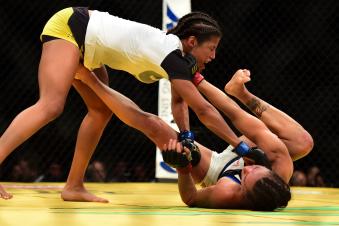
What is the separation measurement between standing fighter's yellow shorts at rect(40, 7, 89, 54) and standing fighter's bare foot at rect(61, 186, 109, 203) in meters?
0.61

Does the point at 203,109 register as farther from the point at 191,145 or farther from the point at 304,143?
the point at 304,143

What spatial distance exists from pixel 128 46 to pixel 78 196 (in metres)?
0.70

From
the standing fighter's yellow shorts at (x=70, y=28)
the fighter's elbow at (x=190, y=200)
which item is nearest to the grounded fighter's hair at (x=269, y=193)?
the fighter's elbow at (x=190, y=200)

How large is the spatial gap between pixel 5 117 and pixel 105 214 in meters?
3.09

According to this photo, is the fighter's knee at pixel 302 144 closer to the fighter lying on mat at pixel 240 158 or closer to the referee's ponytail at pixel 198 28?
the fighter lying on mat at pixel 240 158

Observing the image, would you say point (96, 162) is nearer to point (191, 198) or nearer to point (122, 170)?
point (122, 170)

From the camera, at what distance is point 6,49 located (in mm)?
5152

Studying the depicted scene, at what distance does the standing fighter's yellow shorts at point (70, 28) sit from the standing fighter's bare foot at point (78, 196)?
0.61 meters

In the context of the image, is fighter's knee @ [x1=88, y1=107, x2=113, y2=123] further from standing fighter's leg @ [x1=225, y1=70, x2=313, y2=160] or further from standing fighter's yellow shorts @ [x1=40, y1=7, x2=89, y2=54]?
standing fighter's leg @ [x1=225, y1=70, x2=313, y2=160]

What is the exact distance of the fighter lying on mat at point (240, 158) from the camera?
241cm

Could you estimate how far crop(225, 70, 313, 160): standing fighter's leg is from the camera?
322 centimetres

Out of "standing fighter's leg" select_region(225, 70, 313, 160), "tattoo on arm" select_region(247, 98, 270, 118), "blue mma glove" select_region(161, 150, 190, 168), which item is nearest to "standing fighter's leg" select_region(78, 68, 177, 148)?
"blue mma glove" select_region(161, 150, 190, 168)

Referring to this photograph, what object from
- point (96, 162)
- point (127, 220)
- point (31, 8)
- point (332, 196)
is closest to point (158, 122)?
point (127, 220)

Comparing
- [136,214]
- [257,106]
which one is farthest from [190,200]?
[257,106]
